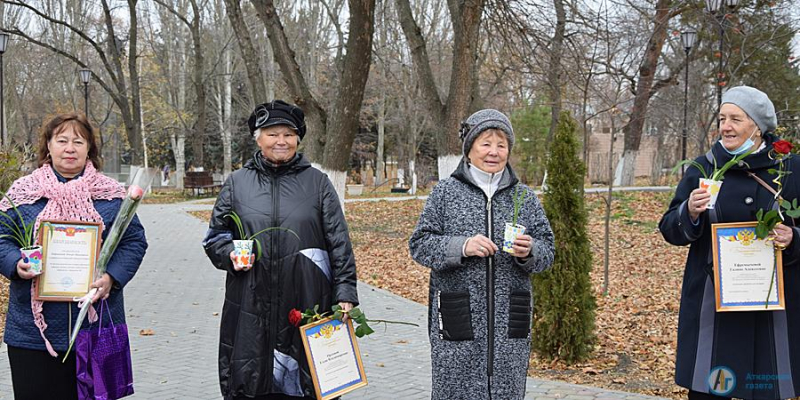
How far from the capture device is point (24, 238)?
138 inches

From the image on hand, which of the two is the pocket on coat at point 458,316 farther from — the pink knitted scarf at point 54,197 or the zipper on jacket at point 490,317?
the pink knitted scarf at point 54,197

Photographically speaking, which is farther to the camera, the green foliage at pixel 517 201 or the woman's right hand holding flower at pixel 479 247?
the green foliage at pixel 517 201

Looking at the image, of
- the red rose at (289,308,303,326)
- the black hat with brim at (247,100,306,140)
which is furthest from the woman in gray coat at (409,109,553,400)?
the black hat with brim at (247,100,306,140)

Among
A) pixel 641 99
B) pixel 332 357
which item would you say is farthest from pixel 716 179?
pixel 641 99

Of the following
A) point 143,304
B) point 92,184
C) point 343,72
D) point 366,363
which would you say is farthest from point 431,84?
point 92,184

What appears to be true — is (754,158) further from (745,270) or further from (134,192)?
(134,192)

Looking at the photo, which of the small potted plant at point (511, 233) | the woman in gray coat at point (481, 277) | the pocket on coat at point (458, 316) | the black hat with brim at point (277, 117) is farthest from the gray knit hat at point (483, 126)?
the black hat with brim at point (277, 117)

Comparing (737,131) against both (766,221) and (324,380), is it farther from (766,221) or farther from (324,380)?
(324,380)

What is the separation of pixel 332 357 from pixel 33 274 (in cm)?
139

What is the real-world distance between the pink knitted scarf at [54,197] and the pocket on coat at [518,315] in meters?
1.94

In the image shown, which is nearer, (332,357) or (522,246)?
(522,246)

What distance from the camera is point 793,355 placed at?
133 inches

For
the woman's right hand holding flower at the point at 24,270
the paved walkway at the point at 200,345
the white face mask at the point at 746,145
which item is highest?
the white face mask at the point at 746,145

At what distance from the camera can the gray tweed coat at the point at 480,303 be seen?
339 cm
